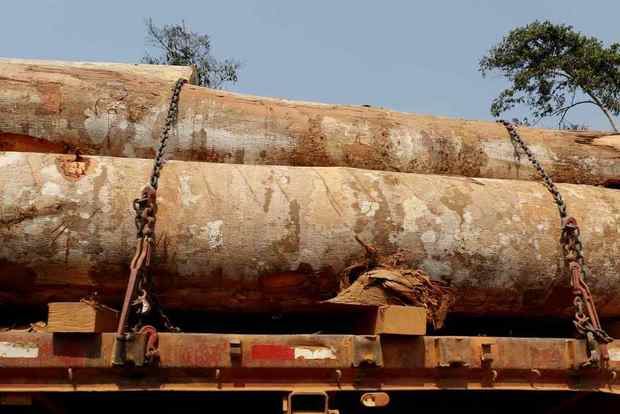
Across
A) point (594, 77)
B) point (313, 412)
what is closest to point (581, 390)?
point (313, 412)

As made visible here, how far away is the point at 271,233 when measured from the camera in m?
3.32

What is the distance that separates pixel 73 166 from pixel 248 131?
41.3 inches

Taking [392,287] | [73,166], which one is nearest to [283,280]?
[392,287]

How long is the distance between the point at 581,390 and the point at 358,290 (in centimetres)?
111

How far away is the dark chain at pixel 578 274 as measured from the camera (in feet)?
10.9

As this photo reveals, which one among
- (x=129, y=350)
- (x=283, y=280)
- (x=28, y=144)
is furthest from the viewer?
(x=28, y=144)

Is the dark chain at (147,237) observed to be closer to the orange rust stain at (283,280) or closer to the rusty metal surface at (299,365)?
the rusty metal surface at (299,365)

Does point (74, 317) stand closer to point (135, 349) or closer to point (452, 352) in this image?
point (135, 349)

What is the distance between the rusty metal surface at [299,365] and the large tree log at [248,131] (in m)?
1.33

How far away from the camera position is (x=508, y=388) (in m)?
3.19

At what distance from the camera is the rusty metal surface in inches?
109

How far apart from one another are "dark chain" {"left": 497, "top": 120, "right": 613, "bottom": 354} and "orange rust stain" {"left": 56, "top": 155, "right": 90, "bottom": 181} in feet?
7.68

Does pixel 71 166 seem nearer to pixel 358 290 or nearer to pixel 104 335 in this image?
pixel 104 335

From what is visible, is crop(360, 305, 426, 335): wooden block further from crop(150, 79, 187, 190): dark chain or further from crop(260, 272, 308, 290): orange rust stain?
crop(150, 79, 187, 190): dark chain
